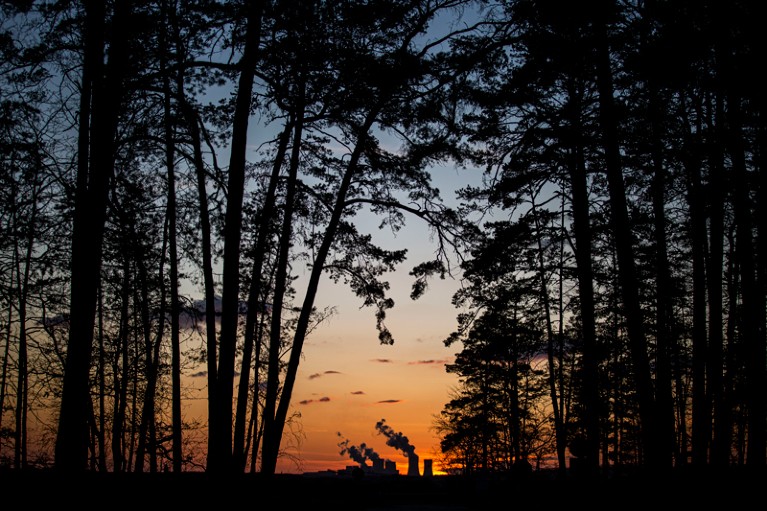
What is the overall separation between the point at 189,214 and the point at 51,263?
378 cm

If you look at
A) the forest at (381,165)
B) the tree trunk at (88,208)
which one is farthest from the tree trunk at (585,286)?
the tree trunk at (88,208)

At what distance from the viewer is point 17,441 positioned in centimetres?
2530

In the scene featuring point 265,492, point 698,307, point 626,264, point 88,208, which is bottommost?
point 265,492

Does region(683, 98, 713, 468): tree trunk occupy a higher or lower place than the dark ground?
higher

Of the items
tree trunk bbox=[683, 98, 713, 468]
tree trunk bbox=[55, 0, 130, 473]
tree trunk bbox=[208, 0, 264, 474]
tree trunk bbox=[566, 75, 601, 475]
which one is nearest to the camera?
tree trunk bbox=[55, 0, 130, 473]

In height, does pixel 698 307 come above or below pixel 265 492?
above

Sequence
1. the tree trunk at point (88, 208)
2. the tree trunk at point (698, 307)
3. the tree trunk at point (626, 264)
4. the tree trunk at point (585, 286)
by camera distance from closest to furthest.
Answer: the tree trunk at point (88, 208)
the tree trunk at point (626, 264)
the tree trunk at point (698, 307)
the tree trunk at point (585, 286)

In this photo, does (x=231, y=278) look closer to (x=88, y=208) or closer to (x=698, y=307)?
(x=88, y=208)

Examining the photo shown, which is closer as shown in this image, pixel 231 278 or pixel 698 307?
pixel 231 278

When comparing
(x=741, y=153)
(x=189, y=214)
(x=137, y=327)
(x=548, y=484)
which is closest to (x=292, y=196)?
(x=189, y=214)

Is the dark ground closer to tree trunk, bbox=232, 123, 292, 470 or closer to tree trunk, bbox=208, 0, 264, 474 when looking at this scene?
tree trunk, bbox=208, 0, 264, 474

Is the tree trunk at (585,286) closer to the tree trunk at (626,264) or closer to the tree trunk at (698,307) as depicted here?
the tree trunk at (626,264)

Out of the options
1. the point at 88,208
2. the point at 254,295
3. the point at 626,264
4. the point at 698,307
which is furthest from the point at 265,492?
the point at 698,307

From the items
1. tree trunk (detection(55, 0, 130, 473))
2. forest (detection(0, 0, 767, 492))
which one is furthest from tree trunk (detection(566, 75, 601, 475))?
tree trunk (detection(55, 0, 130, 473))
